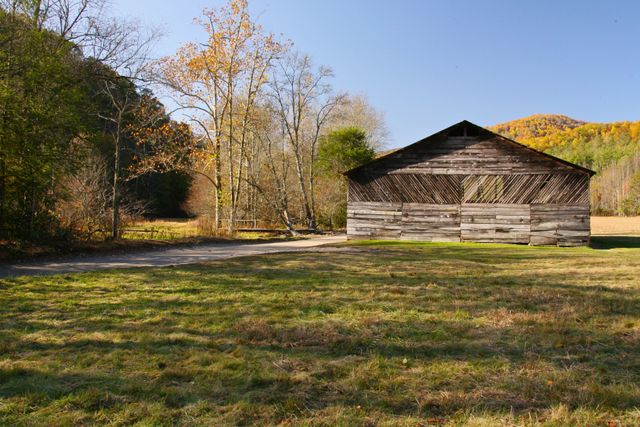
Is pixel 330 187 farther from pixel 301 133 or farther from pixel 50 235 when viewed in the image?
pixel 50 235

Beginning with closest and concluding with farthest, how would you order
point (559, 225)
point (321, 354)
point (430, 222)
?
point (321, 354) → point (559, 225) → point (430, 222)

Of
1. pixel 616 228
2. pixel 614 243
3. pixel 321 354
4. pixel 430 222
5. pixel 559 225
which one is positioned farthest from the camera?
pixel 616 228

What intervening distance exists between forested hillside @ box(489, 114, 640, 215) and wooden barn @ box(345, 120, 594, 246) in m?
76.2

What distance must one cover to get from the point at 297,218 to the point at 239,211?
6.85 m

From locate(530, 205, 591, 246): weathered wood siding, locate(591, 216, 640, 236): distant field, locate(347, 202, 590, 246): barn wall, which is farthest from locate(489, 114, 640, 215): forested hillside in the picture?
locate(347, 202, 590, 246): barn wall

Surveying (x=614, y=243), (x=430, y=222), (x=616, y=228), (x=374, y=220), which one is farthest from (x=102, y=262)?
(x=616, y=228)

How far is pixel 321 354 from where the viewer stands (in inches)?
170

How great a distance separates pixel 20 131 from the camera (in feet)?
39.8

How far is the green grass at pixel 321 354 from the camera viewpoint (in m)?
3.10

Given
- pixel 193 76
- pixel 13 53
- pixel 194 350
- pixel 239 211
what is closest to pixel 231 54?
pixel 193 76

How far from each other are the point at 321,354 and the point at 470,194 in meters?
20.6

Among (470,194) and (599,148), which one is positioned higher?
(599,148)

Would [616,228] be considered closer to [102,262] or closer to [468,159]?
[468,159]

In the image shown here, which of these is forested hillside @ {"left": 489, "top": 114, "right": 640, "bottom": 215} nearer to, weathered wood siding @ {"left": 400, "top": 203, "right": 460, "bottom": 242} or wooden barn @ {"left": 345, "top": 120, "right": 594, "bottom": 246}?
wooden barn @ {"left": 345, "top": 120, "right": 594, "bottom": 246}
